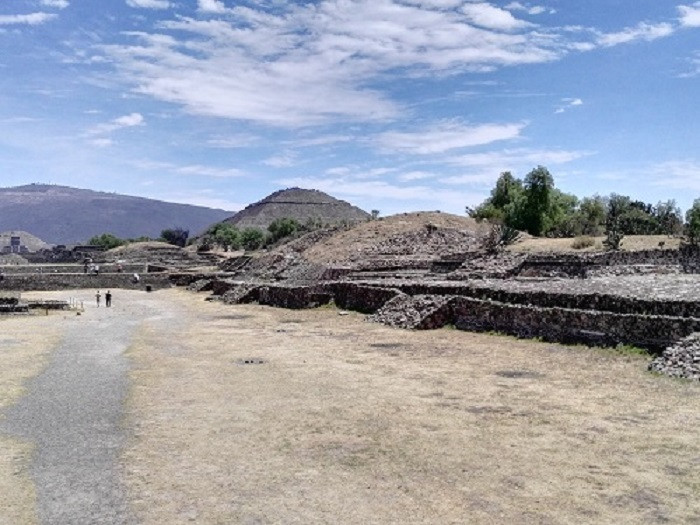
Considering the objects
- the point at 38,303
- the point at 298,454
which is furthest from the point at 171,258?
the point at 298,454

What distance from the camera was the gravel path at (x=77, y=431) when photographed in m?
8.80

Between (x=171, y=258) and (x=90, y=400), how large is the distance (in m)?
73.2

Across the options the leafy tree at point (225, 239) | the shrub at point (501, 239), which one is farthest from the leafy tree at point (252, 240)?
the shrub at point (501, 239)

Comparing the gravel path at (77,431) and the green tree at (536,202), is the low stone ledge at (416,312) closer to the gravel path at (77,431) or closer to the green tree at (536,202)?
the gravel path at (77,431)

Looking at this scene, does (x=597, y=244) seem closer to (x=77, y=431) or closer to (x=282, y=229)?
(x=77, y=431)

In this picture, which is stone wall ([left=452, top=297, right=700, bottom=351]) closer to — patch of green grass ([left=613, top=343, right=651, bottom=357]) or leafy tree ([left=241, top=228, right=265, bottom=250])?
patch of green grass ([left=613, top=343, right=651, bottom=357])

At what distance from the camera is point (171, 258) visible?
283 ft

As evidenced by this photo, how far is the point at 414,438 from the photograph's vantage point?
11680 mm

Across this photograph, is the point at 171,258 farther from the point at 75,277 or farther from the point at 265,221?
the point at 265,221

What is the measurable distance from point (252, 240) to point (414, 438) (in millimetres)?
102746

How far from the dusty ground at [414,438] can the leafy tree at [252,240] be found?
290 ft

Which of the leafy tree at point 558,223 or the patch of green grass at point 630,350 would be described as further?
the leafy tree at point 558,223

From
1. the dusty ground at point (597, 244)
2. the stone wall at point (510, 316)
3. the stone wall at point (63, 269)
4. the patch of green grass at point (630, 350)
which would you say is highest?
the dusty ground at point (597, 244)

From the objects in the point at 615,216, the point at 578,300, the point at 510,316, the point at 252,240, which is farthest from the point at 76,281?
the point at 252,240
